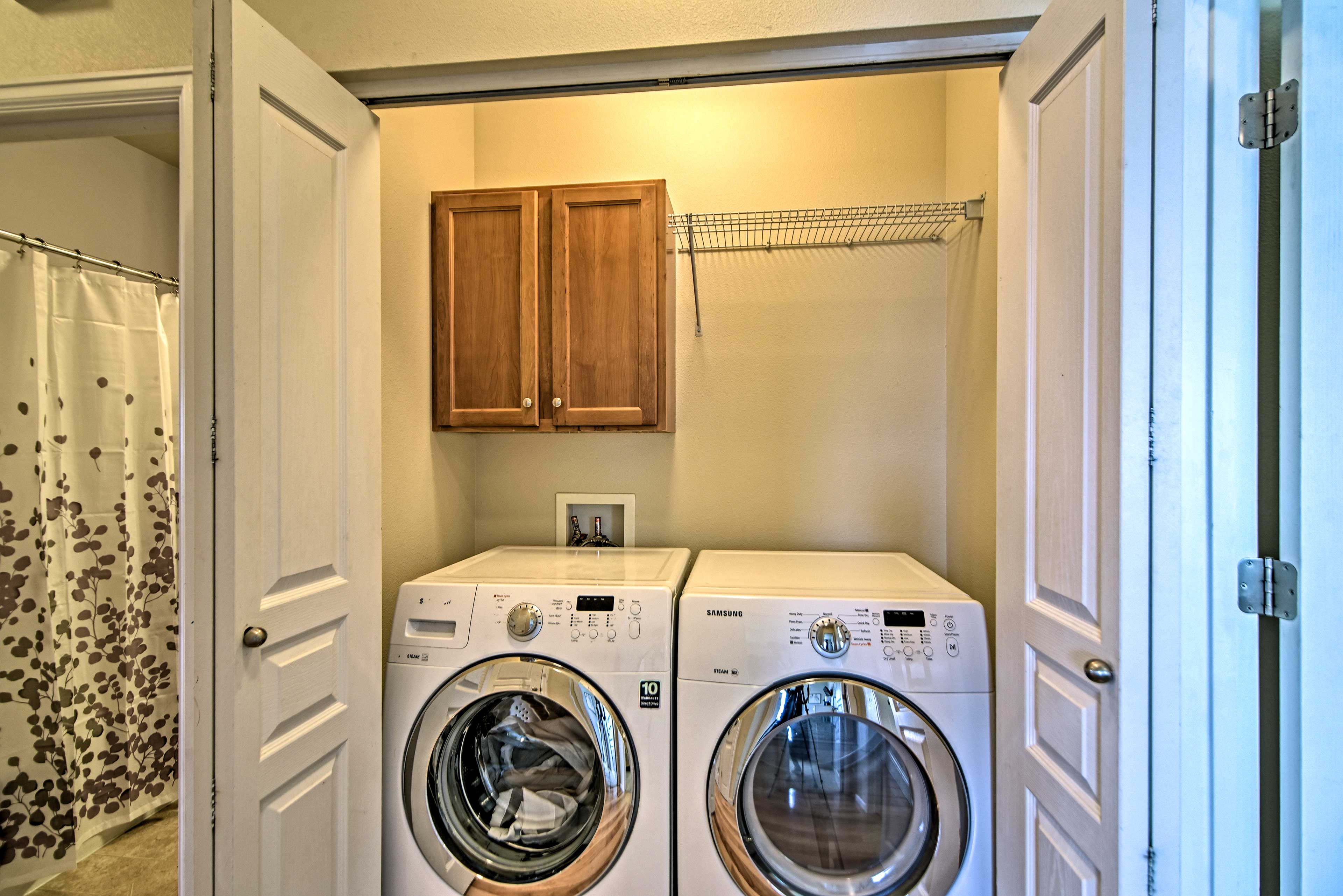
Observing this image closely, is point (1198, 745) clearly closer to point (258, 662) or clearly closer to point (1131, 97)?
point (1131, 97)

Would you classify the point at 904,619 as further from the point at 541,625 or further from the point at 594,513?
the point at 594,513

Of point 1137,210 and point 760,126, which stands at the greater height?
point 760,126

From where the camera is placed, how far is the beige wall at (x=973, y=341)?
5.22ft

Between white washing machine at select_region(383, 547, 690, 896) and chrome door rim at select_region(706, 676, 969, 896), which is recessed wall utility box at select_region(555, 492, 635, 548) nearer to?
white washing machine at select_region(383, 547, 690, 896)

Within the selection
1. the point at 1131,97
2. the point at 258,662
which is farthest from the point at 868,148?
the point at 258,662

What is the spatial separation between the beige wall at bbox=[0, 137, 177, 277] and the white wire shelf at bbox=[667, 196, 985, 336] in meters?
1.74

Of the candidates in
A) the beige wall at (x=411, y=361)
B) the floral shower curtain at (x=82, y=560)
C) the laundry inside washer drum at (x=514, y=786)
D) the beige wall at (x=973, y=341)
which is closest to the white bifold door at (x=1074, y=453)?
the beige wall at (x=973, y=341)

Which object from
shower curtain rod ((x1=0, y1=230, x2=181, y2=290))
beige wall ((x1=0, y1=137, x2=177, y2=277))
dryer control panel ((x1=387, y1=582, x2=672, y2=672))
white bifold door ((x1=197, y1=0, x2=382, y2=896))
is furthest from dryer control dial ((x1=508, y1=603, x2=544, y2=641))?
beige wall ((x1=0, y1=137, x2=177, y2=277))

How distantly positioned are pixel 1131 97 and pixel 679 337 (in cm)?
146

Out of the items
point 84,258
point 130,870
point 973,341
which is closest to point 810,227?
point 973,341

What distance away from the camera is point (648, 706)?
4.51 feet

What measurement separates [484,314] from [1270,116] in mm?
1779

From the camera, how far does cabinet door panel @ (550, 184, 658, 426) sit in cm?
179

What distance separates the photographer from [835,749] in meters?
1.36
